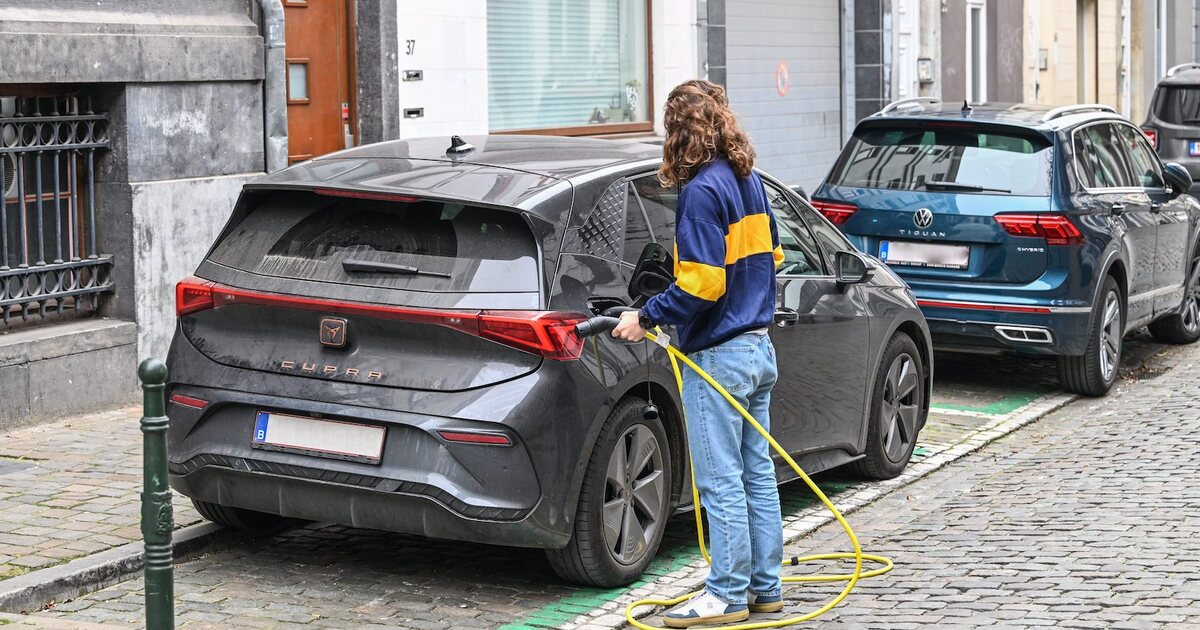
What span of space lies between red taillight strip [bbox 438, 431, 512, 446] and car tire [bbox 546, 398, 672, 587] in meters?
0.38

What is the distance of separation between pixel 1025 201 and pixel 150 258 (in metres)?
5.21

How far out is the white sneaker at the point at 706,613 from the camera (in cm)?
570

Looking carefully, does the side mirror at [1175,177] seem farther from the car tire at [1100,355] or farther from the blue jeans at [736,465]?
the blue jeans at [736,465]

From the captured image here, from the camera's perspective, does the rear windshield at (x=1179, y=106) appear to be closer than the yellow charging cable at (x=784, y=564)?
No

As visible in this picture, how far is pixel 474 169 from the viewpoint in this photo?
6.20 metres

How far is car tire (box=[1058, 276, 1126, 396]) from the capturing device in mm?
10367

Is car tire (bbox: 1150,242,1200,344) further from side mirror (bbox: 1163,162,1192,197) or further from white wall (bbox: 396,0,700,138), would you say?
white wall (bbox: 396,0,700,138)

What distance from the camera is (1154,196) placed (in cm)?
1165

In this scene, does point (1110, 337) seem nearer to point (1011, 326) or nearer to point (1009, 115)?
point (1011, 326)

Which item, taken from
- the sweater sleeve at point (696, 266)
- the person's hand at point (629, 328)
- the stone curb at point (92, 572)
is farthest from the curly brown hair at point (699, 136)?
the stone curb at point (92, 572)

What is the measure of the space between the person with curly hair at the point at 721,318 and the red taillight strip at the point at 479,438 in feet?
1.73

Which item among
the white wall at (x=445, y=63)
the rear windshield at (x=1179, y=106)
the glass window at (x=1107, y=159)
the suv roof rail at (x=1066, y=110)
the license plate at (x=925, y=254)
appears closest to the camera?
the license plate at (x=925, y=254)

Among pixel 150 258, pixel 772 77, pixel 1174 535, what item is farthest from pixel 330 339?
pixel 772 77

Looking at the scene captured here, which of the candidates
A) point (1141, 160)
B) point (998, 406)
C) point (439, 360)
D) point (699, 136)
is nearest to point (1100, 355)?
point (998, 406)
